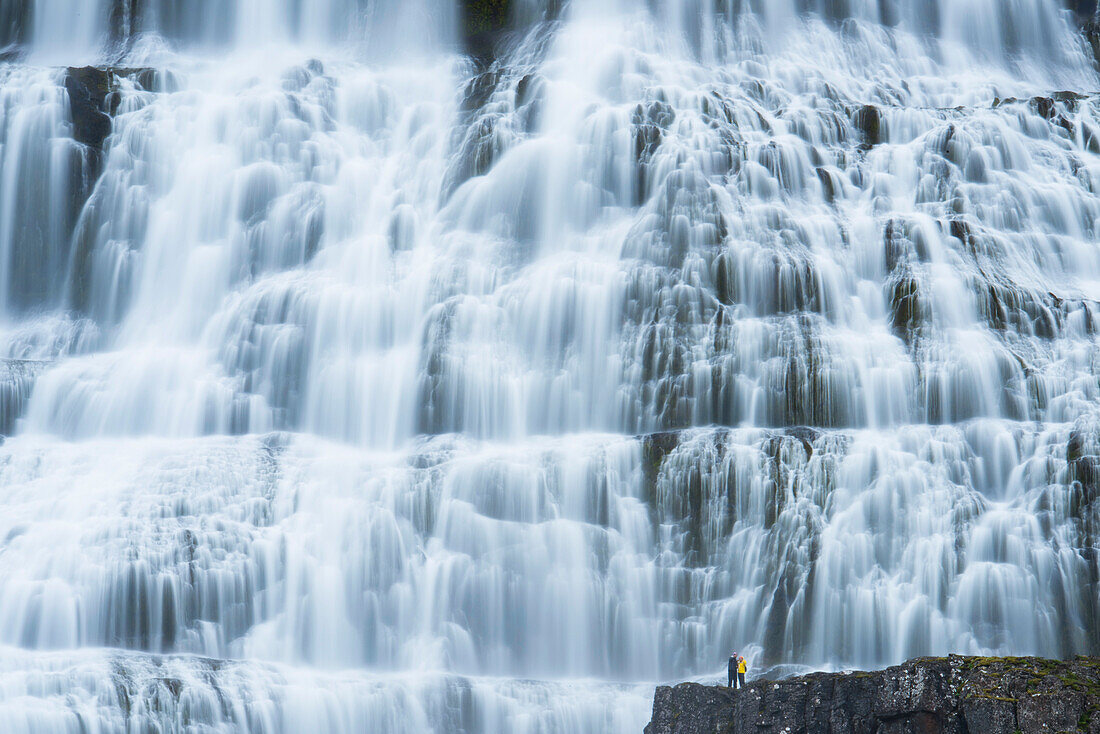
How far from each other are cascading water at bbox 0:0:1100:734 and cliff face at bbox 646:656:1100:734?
4.24 meters

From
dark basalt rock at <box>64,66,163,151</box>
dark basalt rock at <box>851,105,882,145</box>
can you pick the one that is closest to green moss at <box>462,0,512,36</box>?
dark basalt rock at <box>64,66,163,151</box>

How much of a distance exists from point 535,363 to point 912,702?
1298cm

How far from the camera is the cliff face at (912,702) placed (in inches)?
604

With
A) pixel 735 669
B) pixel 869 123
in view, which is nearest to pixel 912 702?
pixel 735 669

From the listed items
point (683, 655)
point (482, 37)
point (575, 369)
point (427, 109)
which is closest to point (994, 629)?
point (683, 655)

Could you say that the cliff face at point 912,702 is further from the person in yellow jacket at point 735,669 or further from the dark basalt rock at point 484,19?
the dark basalt rock at point 484,19

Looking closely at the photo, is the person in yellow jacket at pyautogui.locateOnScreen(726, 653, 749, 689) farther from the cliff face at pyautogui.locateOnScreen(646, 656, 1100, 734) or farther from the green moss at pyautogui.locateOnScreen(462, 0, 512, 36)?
the green moss at pyautogui.locateOnScreen(462, 0, 512, 36)

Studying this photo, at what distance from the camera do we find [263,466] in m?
26.0

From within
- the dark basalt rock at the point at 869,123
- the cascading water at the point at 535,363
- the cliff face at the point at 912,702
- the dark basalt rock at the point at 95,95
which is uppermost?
the dark basalt rock at the point at 95,95

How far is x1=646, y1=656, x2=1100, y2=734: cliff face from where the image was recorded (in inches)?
604

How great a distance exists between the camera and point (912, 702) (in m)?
16.4

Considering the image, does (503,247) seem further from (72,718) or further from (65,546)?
(72,718)

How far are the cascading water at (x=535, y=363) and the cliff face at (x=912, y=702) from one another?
424cm

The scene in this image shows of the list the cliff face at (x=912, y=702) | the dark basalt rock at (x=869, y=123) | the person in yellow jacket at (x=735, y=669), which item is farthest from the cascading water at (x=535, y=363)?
the cliff face at (x=912, y=702)
